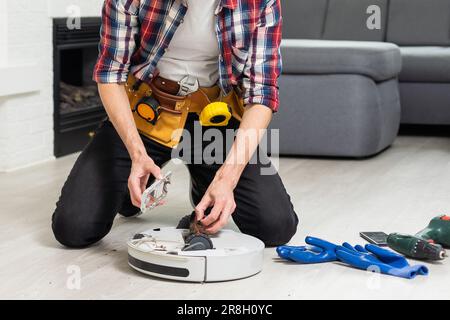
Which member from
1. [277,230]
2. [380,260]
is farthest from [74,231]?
[380,260]

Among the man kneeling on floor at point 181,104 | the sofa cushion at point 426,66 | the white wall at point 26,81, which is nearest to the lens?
the man kneeling on floor at point 181,104

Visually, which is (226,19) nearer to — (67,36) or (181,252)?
(181,252)

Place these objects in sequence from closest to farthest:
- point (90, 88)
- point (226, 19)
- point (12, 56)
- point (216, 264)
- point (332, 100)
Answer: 1. point (216, 264)
2. point (226, 19)
3. point (12, 56)
4. point (332, 100)
5. point (90, 88)

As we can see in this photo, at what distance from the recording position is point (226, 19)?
79.6 inches

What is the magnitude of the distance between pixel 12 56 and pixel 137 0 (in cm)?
129

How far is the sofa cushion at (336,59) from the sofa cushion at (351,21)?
3.29ft

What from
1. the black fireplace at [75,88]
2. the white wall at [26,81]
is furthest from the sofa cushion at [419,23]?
the white wall at [26,81]

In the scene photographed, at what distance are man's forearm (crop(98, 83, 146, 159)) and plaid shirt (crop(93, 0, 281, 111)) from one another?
26mm

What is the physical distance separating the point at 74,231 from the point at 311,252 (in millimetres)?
557

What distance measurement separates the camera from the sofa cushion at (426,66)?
4.07 meters

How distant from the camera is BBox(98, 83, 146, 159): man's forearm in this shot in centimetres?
198

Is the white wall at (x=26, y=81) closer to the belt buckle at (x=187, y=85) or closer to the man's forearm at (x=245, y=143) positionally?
the belt buckle at (x=187, y=85)

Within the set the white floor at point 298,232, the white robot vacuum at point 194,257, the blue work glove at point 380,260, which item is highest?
the white robot vacuum at point 194,257

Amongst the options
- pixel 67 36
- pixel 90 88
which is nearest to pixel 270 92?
pixel 67 36
